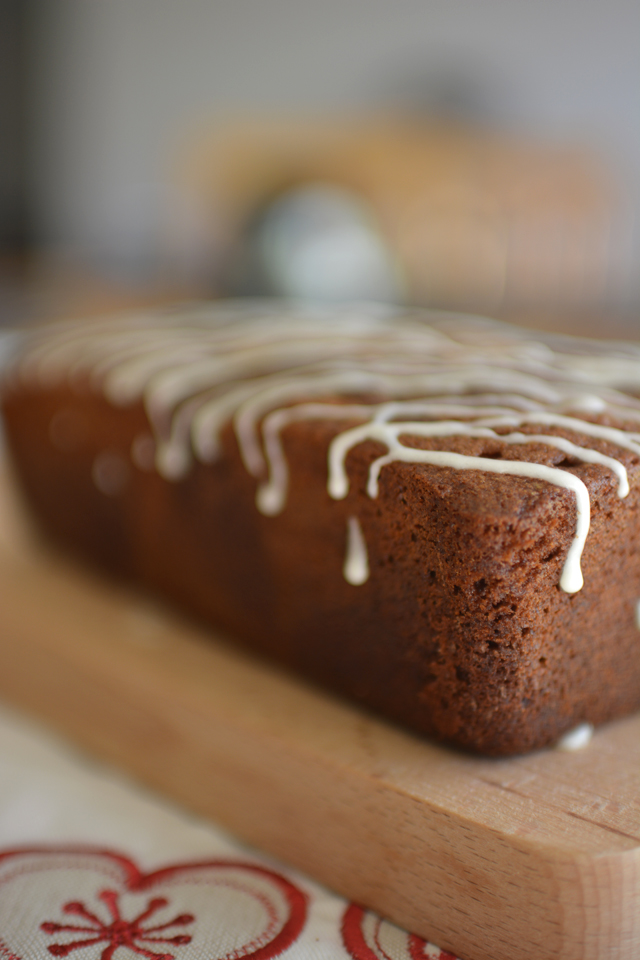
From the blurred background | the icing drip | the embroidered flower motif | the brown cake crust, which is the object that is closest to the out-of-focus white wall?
the blurred background

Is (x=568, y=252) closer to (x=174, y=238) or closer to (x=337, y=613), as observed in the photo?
(x=174, y=238)

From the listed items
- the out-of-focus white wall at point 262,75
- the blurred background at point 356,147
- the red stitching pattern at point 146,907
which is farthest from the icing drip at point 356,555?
the out-of-focus white wall at point 262,75

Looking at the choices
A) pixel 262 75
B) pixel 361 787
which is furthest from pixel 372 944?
pixel 262 75

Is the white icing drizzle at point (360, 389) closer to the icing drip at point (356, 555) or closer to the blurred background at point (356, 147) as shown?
the icing drip at point (356, 555)

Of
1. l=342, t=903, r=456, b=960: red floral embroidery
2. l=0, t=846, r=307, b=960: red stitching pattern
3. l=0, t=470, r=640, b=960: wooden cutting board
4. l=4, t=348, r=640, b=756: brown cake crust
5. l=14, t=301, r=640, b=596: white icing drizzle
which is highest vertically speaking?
l=14, t=301, r=640, b=596: white icing drizzle

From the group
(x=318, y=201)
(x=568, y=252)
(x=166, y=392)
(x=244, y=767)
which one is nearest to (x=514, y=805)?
(x=244, y=767)

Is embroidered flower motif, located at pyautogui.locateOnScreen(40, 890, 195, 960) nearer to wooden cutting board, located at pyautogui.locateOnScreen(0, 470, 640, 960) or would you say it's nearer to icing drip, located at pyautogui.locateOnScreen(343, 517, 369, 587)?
wooden cutting board, located at pyautogui.locateOnScreen(0, 470, 640, 960)

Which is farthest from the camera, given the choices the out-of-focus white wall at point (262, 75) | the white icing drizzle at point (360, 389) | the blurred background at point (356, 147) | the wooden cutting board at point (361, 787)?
the out-of-focus white wall at point (262, 75)
